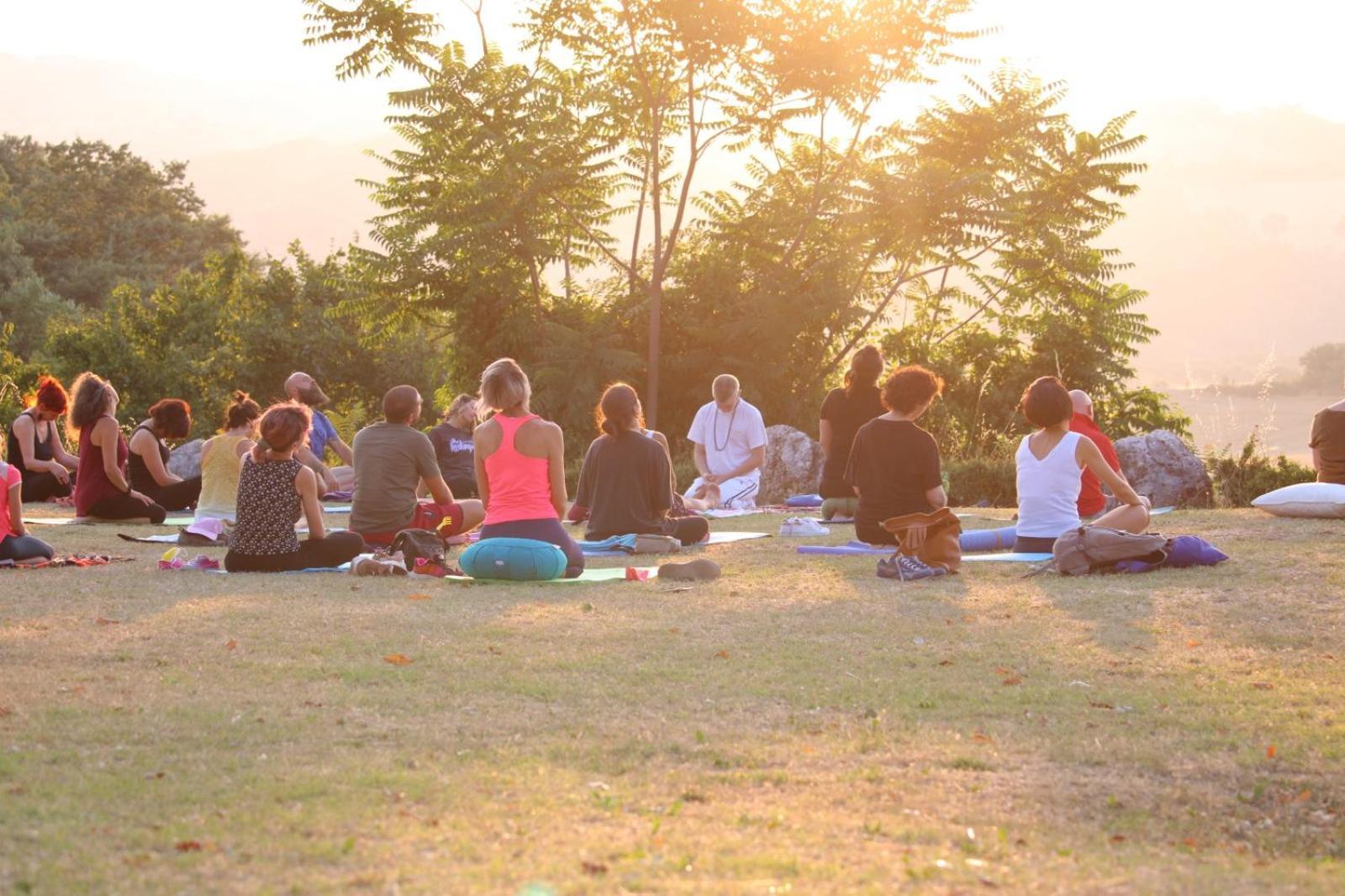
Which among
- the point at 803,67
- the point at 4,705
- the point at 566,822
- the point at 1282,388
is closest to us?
the point at 566,822

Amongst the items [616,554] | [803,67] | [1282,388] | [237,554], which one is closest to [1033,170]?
[803,67]

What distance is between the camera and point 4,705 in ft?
17.3

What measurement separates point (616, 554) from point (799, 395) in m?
12.3

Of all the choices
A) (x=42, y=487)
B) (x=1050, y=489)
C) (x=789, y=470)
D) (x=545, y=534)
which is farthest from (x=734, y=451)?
(x=42, y=487)

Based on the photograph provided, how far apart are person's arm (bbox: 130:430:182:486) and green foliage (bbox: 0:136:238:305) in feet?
113

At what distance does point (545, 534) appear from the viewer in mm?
9594

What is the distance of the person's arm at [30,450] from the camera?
51.2 feet

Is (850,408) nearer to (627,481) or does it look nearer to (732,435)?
(732,435)

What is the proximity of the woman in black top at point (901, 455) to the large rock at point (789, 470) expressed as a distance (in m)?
8.10

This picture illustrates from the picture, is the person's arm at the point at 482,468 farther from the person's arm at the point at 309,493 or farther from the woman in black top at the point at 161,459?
the woman in black top at the point at 161,459

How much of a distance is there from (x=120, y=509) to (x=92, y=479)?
0.38 metres

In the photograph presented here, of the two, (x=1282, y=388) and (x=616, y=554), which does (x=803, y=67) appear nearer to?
(x=616, y=554)

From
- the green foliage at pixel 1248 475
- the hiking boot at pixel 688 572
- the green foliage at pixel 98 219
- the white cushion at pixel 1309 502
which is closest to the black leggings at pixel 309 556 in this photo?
the hiking boot at pixel 688 572

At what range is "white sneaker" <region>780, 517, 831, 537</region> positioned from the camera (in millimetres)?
12742
